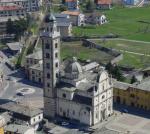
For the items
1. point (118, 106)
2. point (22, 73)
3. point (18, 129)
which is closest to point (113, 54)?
point (22, 73)

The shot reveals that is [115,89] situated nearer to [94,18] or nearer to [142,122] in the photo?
[142,122]

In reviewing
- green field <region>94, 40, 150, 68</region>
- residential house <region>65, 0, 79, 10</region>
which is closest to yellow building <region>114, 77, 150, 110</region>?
green field <region>94, 40, 150, 68</region>

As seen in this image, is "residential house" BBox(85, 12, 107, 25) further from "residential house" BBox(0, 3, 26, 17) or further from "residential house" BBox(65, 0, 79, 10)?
"residential house" BBox(0, 3, 26, 17)

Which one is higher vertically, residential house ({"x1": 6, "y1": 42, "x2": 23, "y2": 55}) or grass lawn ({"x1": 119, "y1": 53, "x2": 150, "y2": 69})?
residential house ({"x1": 6, "y1": 42, "x2": 23, "y2": 55})

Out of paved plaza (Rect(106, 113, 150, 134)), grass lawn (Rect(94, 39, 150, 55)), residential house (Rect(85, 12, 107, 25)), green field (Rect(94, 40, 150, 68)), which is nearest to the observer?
paved plaza (Rect(106, 113, 150, 134))

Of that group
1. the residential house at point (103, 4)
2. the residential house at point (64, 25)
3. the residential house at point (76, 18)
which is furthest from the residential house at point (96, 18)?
the residential house at point (103, 4)

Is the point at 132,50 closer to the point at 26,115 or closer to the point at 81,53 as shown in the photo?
the point at 81,53
